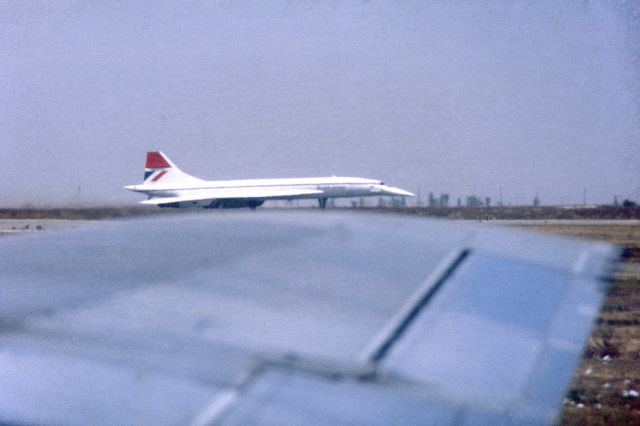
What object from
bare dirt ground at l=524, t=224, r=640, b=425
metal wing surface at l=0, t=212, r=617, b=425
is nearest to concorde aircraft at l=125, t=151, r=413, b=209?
bare dirt ground at l=524, t=224, r=640, b=425

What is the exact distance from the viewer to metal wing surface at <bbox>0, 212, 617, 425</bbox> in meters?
1.56

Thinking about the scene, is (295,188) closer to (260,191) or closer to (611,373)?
(260,191)

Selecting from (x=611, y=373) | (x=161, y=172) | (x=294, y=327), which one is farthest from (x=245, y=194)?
(x=294, y=327)

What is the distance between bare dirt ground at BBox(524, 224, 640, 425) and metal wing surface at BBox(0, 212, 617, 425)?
1.45 m

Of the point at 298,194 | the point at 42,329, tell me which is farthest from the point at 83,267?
the point at 298,194

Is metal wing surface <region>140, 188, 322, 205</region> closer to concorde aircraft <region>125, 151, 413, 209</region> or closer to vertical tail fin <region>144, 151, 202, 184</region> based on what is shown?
concorde aircraft <region>125, 151, 413, 209</region>

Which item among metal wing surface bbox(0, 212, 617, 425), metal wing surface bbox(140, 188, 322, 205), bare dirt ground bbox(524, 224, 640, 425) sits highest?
metal wing surface bbox(0, 212, 617, 425)

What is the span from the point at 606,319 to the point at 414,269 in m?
8.79

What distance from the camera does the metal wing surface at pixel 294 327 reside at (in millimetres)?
1564

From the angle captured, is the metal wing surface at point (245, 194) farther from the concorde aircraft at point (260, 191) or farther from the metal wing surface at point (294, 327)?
the metal wing surface at point (294, 327)

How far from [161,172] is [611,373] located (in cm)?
4470

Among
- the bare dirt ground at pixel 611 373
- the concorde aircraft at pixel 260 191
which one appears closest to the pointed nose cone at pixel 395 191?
the concorde aircraft at pixel 260 191

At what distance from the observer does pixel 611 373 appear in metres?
7.52

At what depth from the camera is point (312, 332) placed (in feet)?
5.93
